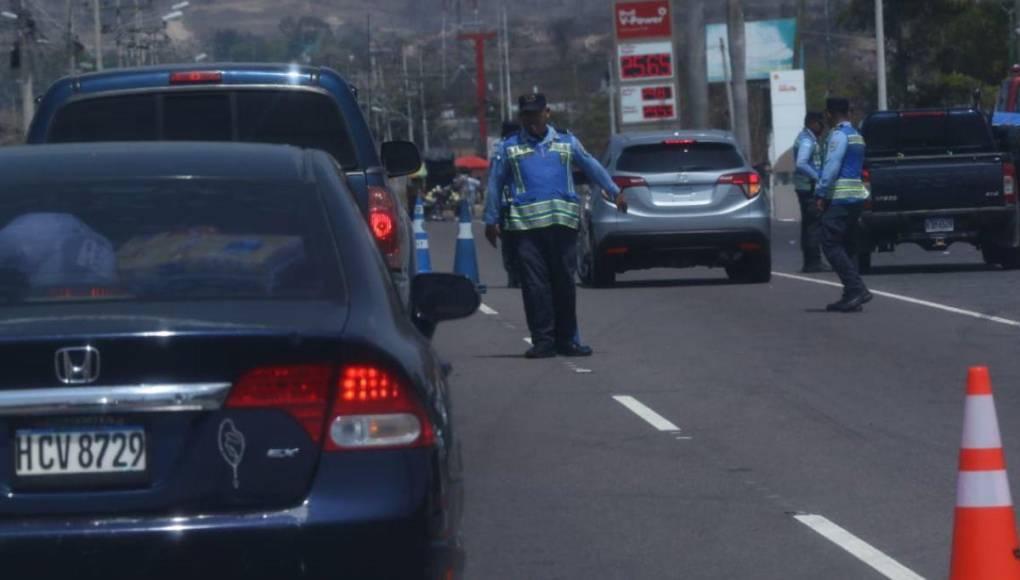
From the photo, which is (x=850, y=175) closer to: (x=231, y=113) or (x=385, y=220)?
(x=385, y=220)

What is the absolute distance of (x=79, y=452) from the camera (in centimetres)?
484

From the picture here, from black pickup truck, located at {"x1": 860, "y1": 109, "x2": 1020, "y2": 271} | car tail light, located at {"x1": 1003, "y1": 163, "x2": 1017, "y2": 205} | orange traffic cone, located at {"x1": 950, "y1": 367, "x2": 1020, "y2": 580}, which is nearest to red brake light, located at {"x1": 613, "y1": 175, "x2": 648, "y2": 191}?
black pickup truck, located at {"x1": 860, "y1": 109, "x2": 1020, "y2": 271}

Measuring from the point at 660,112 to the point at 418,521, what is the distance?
1981 inches

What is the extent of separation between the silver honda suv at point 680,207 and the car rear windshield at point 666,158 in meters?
0.01

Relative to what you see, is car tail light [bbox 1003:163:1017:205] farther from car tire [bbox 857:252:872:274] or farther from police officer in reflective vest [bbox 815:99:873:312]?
police officer in reflective vest [bbox 815:99:873:312]

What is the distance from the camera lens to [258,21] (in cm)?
13100

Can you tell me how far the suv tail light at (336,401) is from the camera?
16.0 feet

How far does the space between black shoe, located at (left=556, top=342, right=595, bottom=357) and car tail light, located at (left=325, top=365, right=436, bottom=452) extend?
30.1 ft

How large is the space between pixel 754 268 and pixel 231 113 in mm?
11251

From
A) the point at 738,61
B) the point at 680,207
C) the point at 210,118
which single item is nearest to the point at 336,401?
the point at 210,118

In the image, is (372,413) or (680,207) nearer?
(372,413)

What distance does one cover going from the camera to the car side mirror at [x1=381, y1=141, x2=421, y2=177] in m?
13.1

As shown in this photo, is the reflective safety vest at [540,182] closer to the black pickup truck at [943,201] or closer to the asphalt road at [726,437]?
the asphalt road at [726,437]

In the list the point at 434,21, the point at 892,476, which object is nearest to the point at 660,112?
the point at 892,476
